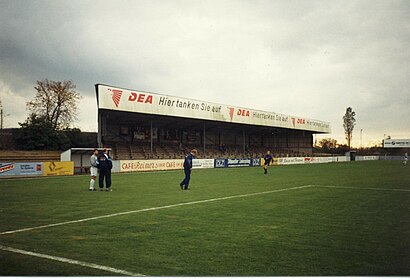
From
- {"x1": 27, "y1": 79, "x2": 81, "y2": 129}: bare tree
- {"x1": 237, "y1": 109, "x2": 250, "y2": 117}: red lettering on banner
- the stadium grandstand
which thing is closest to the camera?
the stadium grandstand

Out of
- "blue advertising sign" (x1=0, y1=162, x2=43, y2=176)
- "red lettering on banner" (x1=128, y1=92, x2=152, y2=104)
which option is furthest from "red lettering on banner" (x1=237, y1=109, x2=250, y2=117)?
"blue advertising sign" (x1=0, y1=162, x2=43, y2=176)

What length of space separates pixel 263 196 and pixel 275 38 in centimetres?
579

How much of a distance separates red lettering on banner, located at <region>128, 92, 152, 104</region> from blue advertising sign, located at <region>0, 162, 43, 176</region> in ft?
32.6

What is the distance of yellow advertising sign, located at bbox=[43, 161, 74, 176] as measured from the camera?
25.1 meters

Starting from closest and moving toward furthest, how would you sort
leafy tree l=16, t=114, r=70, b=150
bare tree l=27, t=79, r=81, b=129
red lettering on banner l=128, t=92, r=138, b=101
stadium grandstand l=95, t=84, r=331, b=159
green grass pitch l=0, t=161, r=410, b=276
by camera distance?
green grass pitch l=0, t=161, r=410, b=276, leafy tree l=16, t=114, r=70, b=150, red lettering on banner l=128, t=92, r=138, b=101, stadium grandstand l=95, t=84, r=331, b=159, bare tree l=27, t=79, r=81, b=129

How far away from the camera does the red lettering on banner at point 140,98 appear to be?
31312 millimetres

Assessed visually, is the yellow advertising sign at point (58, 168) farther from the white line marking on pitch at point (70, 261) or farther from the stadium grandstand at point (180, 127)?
the white line marking on pitch at point (70, 261)

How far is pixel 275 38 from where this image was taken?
8.34 meters

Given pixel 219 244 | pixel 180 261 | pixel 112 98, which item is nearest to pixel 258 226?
pixel 219 244

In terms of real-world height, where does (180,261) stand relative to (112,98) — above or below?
below

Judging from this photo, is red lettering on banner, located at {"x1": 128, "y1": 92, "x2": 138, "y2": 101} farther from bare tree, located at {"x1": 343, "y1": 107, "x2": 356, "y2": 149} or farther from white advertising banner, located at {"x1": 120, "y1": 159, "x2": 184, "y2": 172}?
bare tree, located at {"x1": 343, "y1": 107, "x2": 356, "y2": 149}

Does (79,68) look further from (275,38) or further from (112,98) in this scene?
(112,98)

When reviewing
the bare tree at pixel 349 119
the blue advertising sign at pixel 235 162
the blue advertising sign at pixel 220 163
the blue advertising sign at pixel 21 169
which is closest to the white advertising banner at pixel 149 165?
the blue advertising sign at pixel 220 163

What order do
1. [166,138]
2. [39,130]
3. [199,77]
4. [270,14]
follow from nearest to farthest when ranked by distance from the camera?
[270,14] → [199,77] → [39,130] → [166,138]
